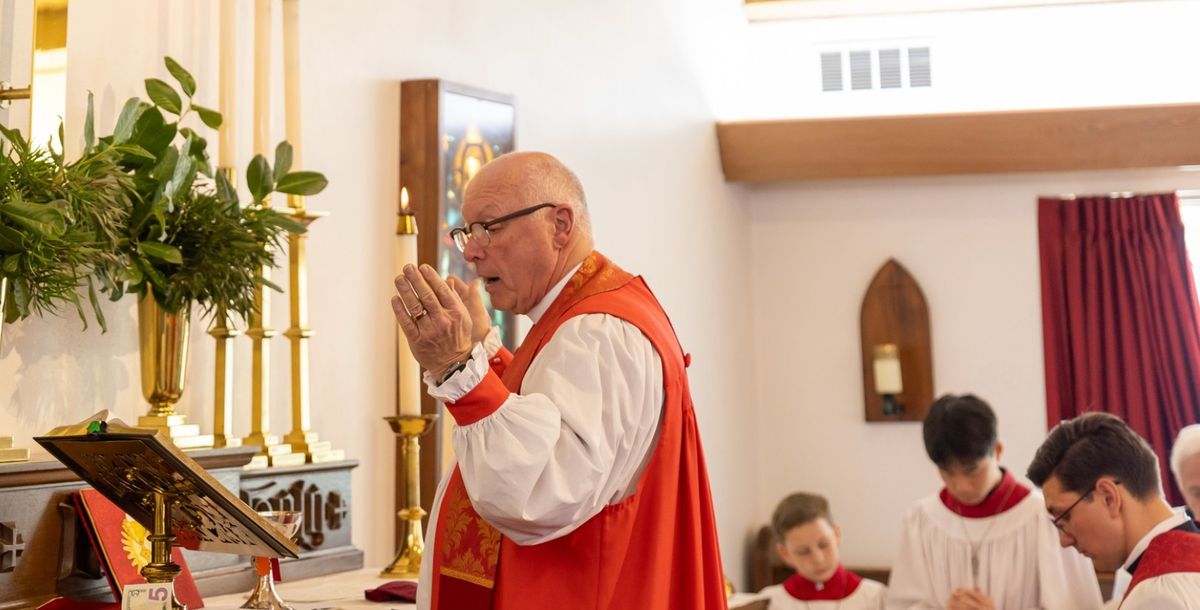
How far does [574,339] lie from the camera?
7.09 feet

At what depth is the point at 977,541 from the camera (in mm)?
4918

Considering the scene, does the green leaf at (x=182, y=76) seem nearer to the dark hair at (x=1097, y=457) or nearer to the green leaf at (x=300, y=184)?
the green leaf at (x=300, y=184)

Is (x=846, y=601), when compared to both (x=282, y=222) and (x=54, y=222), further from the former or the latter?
(x=54, y=222)

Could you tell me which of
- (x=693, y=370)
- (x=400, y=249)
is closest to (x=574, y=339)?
(x=400, y=249)

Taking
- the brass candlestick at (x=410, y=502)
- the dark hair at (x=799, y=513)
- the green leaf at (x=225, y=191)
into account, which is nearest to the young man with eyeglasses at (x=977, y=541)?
the dark hair at (x=799, y=513)

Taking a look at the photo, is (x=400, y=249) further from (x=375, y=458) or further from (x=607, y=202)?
(x=607, y=202)

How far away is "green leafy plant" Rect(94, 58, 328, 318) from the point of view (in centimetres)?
260

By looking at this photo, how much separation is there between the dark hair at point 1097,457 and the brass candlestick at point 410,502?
67.3 inches

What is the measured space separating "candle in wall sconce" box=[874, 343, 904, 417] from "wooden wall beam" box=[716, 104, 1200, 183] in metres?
1.10

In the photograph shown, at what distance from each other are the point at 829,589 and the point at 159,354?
3.53 m

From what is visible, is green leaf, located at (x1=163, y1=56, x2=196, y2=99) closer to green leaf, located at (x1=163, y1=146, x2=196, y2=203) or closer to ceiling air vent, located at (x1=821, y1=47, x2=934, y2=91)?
green leaf, located at (x1=163, y1=146, x2=196, y2=203)

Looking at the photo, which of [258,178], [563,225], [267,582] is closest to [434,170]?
[258,178]

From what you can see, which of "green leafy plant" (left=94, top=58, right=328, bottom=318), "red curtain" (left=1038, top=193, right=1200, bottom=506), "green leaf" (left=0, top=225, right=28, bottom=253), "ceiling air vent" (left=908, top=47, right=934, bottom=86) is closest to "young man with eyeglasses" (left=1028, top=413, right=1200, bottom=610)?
"green leafy plant" (left=94, top=58, right=328, bottom=318)

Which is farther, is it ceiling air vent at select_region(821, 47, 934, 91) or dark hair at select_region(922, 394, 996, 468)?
ceiling air vent at select_region(821, 47, 934, 91)
